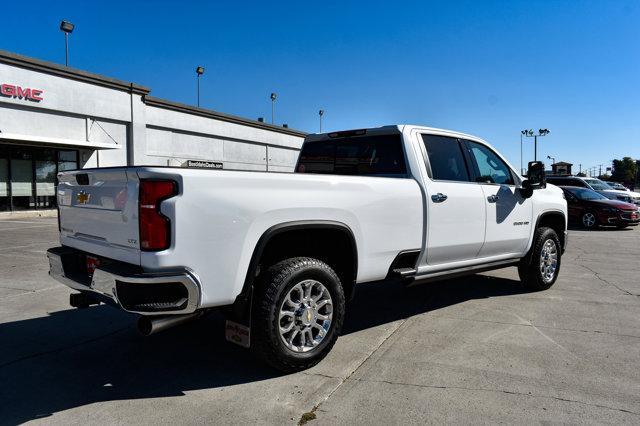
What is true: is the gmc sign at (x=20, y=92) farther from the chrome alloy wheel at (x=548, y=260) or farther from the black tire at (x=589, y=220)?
the black tire at (x=589, y=220)

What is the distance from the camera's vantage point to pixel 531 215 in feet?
20.0

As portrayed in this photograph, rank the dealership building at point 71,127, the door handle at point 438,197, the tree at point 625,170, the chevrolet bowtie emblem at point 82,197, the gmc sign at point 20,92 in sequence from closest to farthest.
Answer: the chevrolet bowtie emblem at point 82,197
the door handle at point 438,197
the gmc sign at point 20,92
the dealership building at point 71,127
the tree at point 625,170

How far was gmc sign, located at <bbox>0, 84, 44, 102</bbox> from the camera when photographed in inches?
711

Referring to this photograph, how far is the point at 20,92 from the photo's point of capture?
1856cm

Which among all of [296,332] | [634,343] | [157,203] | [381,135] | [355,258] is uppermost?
[381,135]

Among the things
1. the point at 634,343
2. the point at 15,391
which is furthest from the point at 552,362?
the point at 15,391

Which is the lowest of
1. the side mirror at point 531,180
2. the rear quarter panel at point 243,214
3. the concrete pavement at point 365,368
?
the concrete pavement at point 365,368

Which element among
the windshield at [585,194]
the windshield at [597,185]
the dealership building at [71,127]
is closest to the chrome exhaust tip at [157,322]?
the dealership building at [71,127]

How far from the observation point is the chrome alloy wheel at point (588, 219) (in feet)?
53.6

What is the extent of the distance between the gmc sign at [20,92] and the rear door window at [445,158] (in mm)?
18881

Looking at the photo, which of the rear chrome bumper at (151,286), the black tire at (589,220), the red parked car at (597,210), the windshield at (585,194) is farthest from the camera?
the windshield at (585,194)

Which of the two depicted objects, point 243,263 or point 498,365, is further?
point 498,365

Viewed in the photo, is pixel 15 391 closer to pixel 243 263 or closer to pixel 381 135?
pixel 243 263

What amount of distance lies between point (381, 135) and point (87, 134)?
20099 millimetres
